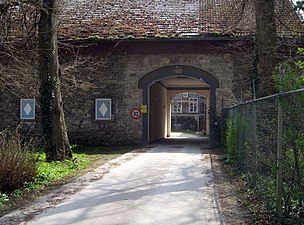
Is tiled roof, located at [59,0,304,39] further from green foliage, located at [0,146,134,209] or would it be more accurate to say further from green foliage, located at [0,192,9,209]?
green foliage, located at [0,192,9,209]

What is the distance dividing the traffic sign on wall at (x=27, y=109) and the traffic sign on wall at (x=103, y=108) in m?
3.06

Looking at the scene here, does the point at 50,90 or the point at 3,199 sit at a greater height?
the point at 50,90

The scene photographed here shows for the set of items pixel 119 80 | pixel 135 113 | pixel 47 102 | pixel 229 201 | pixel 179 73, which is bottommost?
pixel 229 201

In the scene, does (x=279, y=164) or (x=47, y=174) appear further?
(x=47, y=174)

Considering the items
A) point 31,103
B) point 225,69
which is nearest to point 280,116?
point 225,69

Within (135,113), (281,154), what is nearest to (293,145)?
(281,154)

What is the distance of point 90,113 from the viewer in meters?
18.7

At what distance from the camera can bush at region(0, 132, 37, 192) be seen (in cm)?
771

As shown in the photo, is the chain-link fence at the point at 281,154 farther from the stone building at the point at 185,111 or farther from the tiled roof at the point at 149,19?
the stone building at the point at 185,111

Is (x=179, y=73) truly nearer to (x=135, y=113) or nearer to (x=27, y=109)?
(x=135, y=113)

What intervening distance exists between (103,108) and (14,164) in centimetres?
1067

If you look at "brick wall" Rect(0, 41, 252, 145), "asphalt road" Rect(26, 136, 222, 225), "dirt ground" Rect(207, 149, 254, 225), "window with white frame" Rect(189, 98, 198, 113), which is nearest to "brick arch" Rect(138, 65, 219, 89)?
"brick wall" Rect(0, 41, 252, 145)

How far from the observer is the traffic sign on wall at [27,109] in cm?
1891

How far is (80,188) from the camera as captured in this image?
819cm
